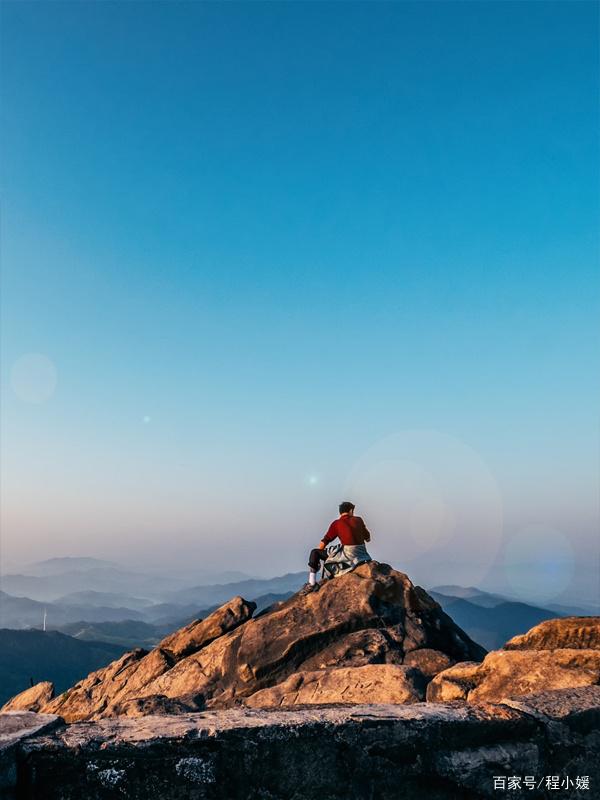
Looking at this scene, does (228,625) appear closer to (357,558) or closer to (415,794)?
(357,558)

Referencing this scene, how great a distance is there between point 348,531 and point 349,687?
6402 mm

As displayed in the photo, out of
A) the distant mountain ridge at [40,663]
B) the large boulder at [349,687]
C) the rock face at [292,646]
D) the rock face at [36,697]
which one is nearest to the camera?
the large boulder at [349,687]

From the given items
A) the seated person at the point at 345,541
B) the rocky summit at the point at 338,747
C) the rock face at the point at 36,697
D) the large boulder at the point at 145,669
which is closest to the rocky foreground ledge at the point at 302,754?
the rocky summit at the point at 338,747

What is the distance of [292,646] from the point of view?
13.7 m

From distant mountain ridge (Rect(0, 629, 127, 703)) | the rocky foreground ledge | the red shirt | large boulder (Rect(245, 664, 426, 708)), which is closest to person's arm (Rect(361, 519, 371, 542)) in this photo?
the red shirt

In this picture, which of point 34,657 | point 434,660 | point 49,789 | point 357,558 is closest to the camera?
point 49,789

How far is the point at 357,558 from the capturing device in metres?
16.9

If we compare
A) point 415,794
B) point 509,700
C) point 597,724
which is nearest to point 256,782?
point 415,794

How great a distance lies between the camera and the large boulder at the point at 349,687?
9500 mm

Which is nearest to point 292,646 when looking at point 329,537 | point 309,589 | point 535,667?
point 309,589

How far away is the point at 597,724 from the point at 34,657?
223 m

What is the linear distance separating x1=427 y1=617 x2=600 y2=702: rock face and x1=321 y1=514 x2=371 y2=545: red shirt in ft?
27.2

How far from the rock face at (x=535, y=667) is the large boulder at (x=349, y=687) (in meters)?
1.39

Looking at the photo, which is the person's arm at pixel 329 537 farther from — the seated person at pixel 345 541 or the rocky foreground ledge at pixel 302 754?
the rocky foreground ledge at pixel 302 754
